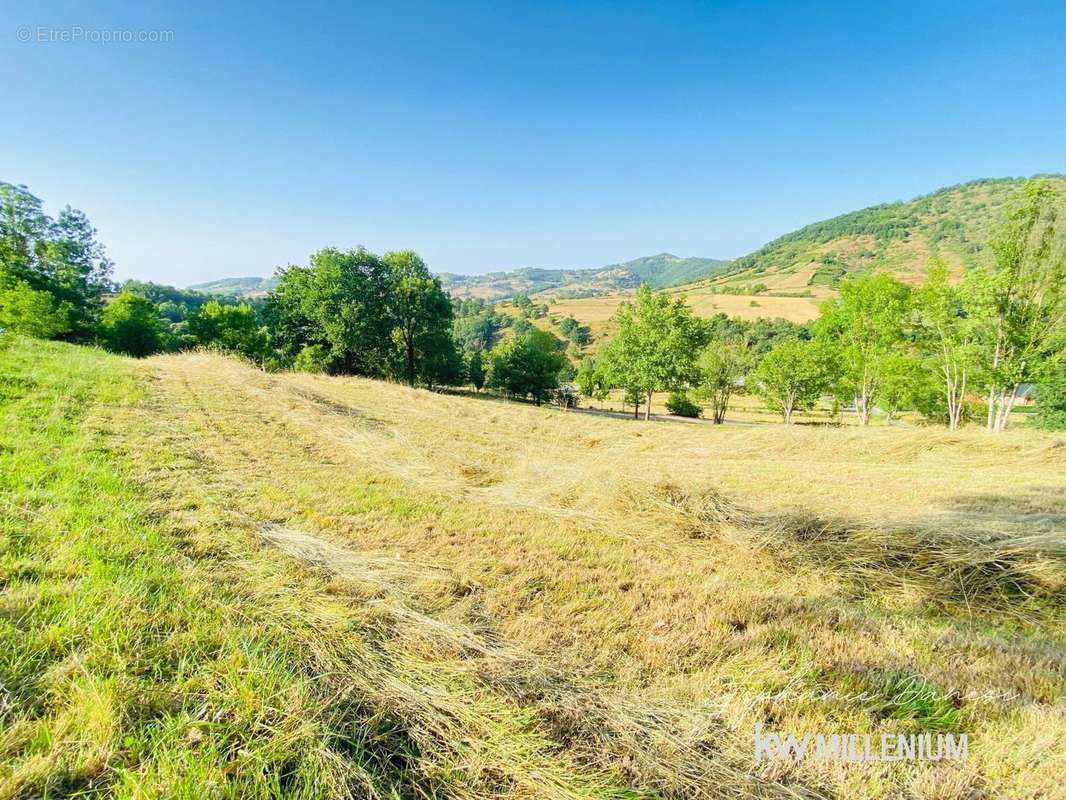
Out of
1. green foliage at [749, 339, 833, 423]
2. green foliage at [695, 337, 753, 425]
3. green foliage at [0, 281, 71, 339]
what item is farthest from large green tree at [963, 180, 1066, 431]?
green foliage at [0, 281, 71, 339]

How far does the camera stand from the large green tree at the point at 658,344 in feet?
86.8

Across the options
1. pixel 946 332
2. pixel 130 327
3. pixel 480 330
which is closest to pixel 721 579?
pixel 946 332

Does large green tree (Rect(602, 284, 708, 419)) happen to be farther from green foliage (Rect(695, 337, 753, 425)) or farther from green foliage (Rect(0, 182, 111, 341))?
green foliage (Rect(0, 182, 111, 341))

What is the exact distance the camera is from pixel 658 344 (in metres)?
26.8

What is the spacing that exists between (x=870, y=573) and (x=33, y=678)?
6818 millimetres

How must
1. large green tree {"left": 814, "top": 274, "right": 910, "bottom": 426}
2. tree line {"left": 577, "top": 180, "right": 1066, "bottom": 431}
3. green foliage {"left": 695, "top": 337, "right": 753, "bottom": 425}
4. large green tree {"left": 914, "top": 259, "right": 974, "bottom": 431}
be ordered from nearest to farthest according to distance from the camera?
1. tree line {"left": 577, "top": 180, "right": 1066, "bottom": 431}
2. large green tree {"left": 914, "top": 259, "right": 974, "bottom": 431}
3. large green tree {"left": 814, "top": 274, "right": 910, "bottom": 426}
4. green foliage {"left": 695, "top": 337, "right": 753, "bottom": 425}

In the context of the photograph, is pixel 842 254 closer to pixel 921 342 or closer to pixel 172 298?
pixel 921 342

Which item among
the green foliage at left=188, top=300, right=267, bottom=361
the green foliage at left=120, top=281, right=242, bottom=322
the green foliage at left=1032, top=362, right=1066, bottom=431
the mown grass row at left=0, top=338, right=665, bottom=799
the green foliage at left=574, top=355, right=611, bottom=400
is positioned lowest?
the green foliage at left=574, top=355, right=611, bottom=400

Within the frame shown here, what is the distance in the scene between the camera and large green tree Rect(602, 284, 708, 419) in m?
26.5

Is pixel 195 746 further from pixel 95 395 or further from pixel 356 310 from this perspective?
pixel 356 310

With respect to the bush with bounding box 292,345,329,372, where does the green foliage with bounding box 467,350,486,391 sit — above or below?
below

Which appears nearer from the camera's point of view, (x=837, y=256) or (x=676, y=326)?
(x=676, y=326)

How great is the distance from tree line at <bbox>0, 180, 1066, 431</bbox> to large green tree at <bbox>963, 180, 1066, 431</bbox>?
0.16 ft

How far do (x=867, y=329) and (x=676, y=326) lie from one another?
11383mm
